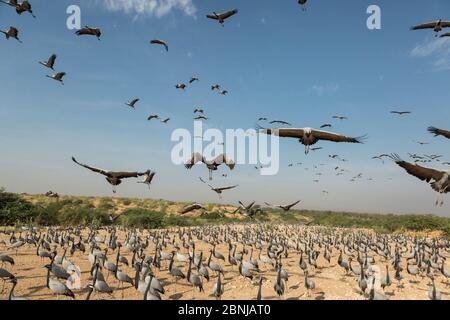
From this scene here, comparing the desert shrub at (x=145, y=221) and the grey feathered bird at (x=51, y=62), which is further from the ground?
the grey feathered bird at (x=51, y=62)

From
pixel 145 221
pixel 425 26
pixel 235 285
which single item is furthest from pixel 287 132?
pixel 145 221

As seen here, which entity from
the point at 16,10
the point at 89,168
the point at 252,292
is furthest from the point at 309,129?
the point at 16,10

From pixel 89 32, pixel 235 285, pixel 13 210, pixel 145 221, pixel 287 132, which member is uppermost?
pixel 89 32

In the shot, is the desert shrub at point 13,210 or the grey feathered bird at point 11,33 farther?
the desert shrub at point 13,210

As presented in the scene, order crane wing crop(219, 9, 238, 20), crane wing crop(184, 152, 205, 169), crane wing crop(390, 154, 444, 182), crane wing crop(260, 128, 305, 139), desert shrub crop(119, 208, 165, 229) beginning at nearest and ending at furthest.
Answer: crane wing crop(390, 154, 444, 182) → crane wing crop(260, 128, 305, 139) → crane wing crop(184, 152, 205, 169) → crane wing crop(219, 9, 238, 20) → desert shrub crop(119, 208, 165, 229)

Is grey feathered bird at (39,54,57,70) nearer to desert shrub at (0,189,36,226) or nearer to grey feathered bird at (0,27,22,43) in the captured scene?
grey feathered bird at (0,27,22,43)

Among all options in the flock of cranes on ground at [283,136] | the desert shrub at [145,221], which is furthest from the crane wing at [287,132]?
the desert shrub at [145,221]

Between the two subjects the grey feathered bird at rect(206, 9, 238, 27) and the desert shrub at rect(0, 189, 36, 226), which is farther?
the desert shrub at rect(0, 189, 36, 226)

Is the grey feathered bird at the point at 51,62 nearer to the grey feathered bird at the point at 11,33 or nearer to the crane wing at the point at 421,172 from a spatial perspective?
the grey feathered bird at the point at 11,33

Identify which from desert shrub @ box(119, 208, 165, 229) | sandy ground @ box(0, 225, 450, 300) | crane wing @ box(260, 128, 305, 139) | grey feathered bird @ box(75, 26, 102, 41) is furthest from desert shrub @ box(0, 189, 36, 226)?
crane wing @ box(260, 128, 305, 139)

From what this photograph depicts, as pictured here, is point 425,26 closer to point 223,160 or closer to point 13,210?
point 223,160
